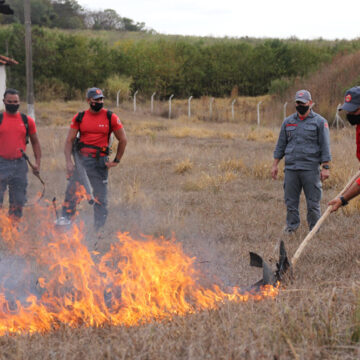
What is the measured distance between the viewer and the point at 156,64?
3831 cm

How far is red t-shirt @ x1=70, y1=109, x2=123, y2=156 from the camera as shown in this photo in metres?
6.18

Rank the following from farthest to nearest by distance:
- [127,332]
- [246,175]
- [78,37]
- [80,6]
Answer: [80,6] < [78,37] < [246,175] < [127,332]

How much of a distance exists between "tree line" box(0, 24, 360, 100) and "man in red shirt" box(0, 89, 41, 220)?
1131 inches

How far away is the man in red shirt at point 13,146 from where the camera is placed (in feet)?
19.9

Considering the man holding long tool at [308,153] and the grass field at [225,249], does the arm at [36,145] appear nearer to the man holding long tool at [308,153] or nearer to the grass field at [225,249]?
the grass field at [225,249]

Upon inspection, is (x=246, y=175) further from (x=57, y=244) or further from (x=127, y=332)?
(x=127, y=332)

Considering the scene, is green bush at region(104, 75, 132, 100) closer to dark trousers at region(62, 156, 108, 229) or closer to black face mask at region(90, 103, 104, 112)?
dark trousers at region(62, 156, 108, 229)

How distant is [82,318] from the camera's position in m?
3.61

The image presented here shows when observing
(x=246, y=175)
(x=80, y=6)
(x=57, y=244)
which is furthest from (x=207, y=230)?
(x=80, y=6)

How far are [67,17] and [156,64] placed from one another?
4005 centimetres

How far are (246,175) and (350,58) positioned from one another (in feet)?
52.7

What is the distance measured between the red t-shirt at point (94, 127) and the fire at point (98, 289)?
56.3 inches

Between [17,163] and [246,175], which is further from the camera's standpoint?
[246,175]

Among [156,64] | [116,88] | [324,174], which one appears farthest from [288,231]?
[156,64]
